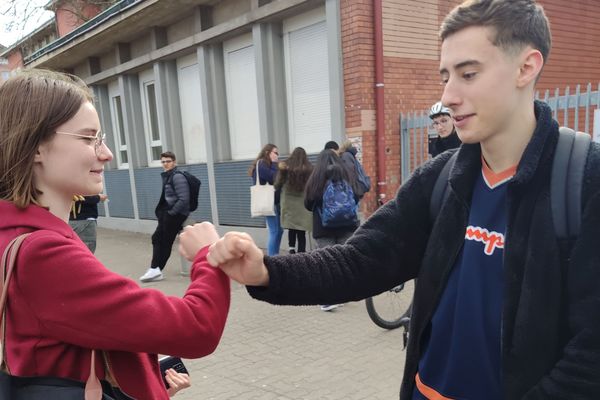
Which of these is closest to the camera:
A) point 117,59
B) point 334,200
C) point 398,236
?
point 398,236

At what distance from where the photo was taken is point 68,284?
1189mm

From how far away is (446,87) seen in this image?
145cm

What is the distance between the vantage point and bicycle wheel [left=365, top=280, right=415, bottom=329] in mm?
4809

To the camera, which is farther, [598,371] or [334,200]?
[334,200]

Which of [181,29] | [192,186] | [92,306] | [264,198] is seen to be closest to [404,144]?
[264,198]

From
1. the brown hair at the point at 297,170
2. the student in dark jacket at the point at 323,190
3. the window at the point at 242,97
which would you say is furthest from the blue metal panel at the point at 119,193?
the student in dark jacket at the point at 323,190

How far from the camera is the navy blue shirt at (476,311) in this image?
1.37 metres

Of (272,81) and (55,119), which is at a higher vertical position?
(272,81)

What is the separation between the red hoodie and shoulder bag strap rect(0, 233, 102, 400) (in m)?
0.01

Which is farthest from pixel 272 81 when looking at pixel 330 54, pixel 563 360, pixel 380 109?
pixel 563 360

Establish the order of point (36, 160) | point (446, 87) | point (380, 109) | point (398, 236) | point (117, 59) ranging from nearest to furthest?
point (36, 160) < point (446, 87) < point (398, 236) < point (380, 109) < point (117, 59)

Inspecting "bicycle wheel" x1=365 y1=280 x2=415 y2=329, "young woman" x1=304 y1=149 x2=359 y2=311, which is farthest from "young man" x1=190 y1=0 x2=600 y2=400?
"young woman" x1=304 y1=149 x2=359 y2=311

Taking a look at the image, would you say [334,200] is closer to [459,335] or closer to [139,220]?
[459,335]

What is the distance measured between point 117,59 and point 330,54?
7.37 meters
